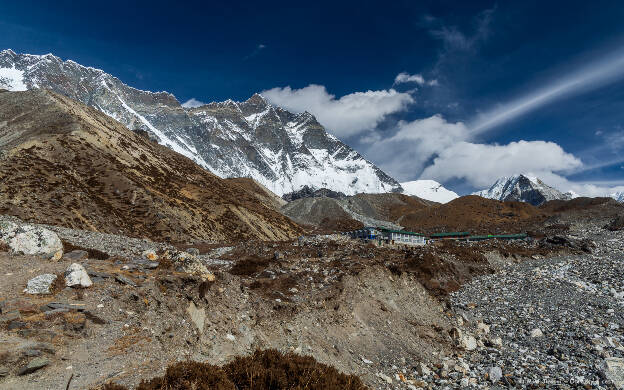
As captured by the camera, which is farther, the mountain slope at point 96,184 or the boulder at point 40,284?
the mountain slope at point 96,184

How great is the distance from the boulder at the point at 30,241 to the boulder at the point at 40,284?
3537 mm

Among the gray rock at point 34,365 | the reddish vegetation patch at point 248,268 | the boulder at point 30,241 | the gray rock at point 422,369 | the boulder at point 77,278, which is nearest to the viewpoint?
the gray rock at point 34,365

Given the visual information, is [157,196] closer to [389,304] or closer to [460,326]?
[389,304]

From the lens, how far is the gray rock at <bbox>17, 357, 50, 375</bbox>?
6.98 meters

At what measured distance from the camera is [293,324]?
548 inches

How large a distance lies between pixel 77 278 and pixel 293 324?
8283 millimetres

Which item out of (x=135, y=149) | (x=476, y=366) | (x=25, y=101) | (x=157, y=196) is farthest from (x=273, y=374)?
(x=25, y=101)

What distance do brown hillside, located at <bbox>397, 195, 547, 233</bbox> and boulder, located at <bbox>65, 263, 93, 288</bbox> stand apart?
121m

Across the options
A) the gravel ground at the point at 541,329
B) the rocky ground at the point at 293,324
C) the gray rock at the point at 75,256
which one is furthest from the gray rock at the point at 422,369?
the gray rock at the point at 75,256

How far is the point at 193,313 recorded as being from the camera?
37.1ft

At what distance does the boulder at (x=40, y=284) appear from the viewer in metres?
9.91

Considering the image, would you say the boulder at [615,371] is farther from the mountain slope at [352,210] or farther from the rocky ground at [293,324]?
the mountain slope at [352,210]

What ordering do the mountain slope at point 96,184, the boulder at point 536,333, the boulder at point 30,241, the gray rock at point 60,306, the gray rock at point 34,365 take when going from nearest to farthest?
1. the gray rock at point 34,365
2. the gray rock at point 60,306
3. the boulder at point 30,241
4. the boulder at point 536,333
5. the mountain slope at point 96,184

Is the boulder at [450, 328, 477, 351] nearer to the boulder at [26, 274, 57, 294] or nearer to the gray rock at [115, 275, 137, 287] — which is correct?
the gray rock at [115, 275, 137, 287]
